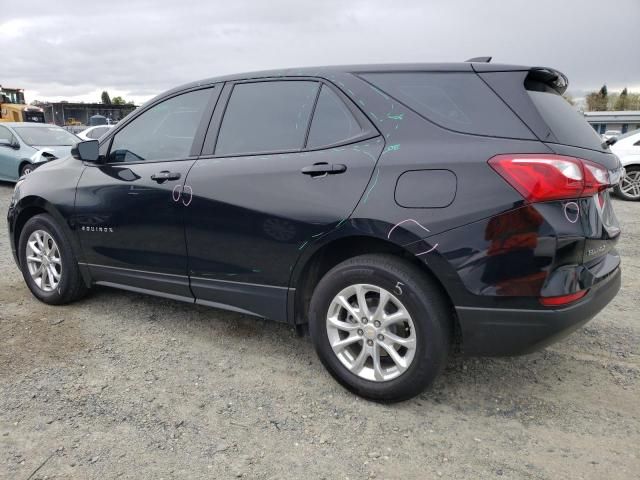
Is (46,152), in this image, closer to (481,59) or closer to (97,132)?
(97,132)

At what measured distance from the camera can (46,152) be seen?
446 inches

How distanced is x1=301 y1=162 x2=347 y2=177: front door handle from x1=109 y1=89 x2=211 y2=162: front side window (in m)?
1.00

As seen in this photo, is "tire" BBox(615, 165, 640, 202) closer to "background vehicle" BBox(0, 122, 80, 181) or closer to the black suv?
the black suv

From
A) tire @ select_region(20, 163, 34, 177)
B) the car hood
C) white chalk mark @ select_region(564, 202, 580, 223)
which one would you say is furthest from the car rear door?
tire @ select_region(20, 163, 34, 177)

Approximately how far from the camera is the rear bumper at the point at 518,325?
7.70ft

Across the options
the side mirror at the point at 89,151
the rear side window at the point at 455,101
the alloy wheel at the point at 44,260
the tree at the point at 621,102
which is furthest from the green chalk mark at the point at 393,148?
the tree at the point at 621,102

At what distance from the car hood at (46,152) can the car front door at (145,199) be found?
27.8ft

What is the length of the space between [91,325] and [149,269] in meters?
0.70

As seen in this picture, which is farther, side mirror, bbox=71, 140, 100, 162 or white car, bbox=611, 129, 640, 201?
white car, bbox=611, 129, 640, 201

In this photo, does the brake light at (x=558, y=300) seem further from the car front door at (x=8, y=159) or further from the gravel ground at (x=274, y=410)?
the car front door at (x=8, y=159)

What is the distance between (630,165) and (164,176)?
9500mm

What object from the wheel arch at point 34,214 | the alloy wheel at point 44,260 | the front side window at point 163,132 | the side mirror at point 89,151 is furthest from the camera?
the alloy wheel at point 44,260

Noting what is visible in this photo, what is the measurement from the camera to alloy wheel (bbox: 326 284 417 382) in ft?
8.56

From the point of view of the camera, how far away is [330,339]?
2.82 metres
